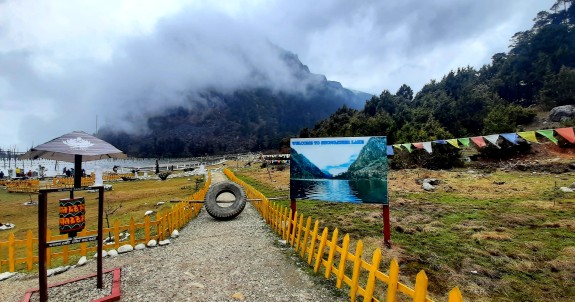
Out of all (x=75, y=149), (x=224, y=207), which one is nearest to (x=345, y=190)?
(x=75, y=149)

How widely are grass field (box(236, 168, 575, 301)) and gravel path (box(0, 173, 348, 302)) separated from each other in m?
2.36

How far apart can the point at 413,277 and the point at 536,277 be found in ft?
8.27

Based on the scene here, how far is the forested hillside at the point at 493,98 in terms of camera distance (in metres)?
43.0

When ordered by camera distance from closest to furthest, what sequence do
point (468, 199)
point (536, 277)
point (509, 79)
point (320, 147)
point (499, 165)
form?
1. point (536, 277)
2. point (320, 147)
3. point (468, 199)
4. point (499, 165)
5. point (509, 79)

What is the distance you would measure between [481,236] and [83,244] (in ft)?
38.0

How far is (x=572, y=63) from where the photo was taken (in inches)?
2173

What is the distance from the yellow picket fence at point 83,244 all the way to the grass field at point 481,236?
5.49 metres

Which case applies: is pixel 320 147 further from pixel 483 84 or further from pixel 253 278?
pixel 483 84

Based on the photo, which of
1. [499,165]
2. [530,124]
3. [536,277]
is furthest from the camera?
[530,124]

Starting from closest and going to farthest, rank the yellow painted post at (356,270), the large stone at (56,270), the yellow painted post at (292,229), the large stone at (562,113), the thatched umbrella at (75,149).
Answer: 1. the yellow painted post at (356,270)
2. the thatched umbrella at (75,149)
3. the large stone at (56,270)
4. the yellow painted post at (292,229)
5. the large stone at (562,113)

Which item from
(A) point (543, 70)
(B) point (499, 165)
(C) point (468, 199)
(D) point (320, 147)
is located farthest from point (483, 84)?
(D) point (320, 147)

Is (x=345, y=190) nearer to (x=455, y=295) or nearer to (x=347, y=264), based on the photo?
(x=347, y=264)

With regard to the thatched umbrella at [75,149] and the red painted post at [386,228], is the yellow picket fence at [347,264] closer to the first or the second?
the red painted post at [386,228]

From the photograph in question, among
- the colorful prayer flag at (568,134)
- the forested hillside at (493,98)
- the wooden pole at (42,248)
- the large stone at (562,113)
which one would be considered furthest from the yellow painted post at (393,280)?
the large stone at (562,113)
